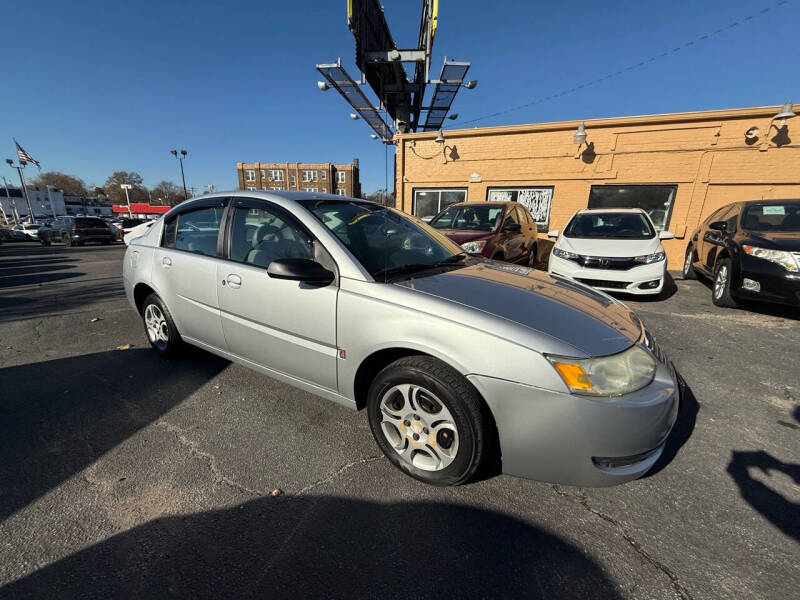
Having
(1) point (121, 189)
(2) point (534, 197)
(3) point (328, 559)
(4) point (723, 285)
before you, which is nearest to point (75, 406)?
(3) point (328, 559)

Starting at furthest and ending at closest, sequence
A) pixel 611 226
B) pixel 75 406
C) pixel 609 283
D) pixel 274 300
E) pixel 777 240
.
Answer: pixel 611 226, pixel 609 283, pixel 777 240, pixel 75 406, pixel 274 300

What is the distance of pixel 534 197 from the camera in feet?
34.0

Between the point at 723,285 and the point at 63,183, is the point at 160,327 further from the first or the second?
the point at 63,183

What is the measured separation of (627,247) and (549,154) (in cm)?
565

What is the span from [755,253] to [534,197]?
6.38 metres

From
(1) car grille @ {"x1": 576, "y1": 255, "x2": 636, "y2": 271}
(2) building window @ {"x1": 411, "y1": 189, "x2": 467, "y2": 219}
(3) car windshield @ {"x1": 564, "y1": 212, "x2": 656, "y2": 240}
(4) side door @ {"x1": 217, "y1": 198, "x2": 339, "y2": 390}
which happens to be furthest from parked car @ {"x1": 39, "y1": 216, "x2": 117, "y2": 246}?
(1) car grille @ {"x1": 576, "y1": 255, "x2": 636, "y2": 271}

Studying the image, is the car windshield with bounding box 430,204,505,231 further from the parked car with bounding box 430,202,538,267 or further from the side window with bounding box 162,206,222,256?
the side window with bounding box 162,206,222,256

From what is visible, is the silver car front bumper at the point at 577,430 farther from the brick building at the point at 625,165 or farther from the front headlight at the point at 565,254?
the brick building at the point at 625,165

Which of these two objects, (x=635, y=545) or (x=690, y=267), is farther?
(x=690, y=267)

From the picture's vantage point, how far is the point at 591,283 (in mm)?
5414

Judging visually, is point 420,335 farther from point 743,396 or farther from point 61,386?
point 61,386

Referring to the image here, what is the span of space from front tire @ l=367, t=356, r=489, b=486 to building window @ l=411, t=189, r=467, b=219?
10.0 metres

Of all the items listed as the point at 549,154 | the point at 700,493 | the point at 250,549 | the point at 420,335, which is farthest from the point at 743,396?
the point at 549,154

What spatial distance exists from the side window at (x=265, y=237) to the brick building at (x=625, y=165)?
9.37 meters
